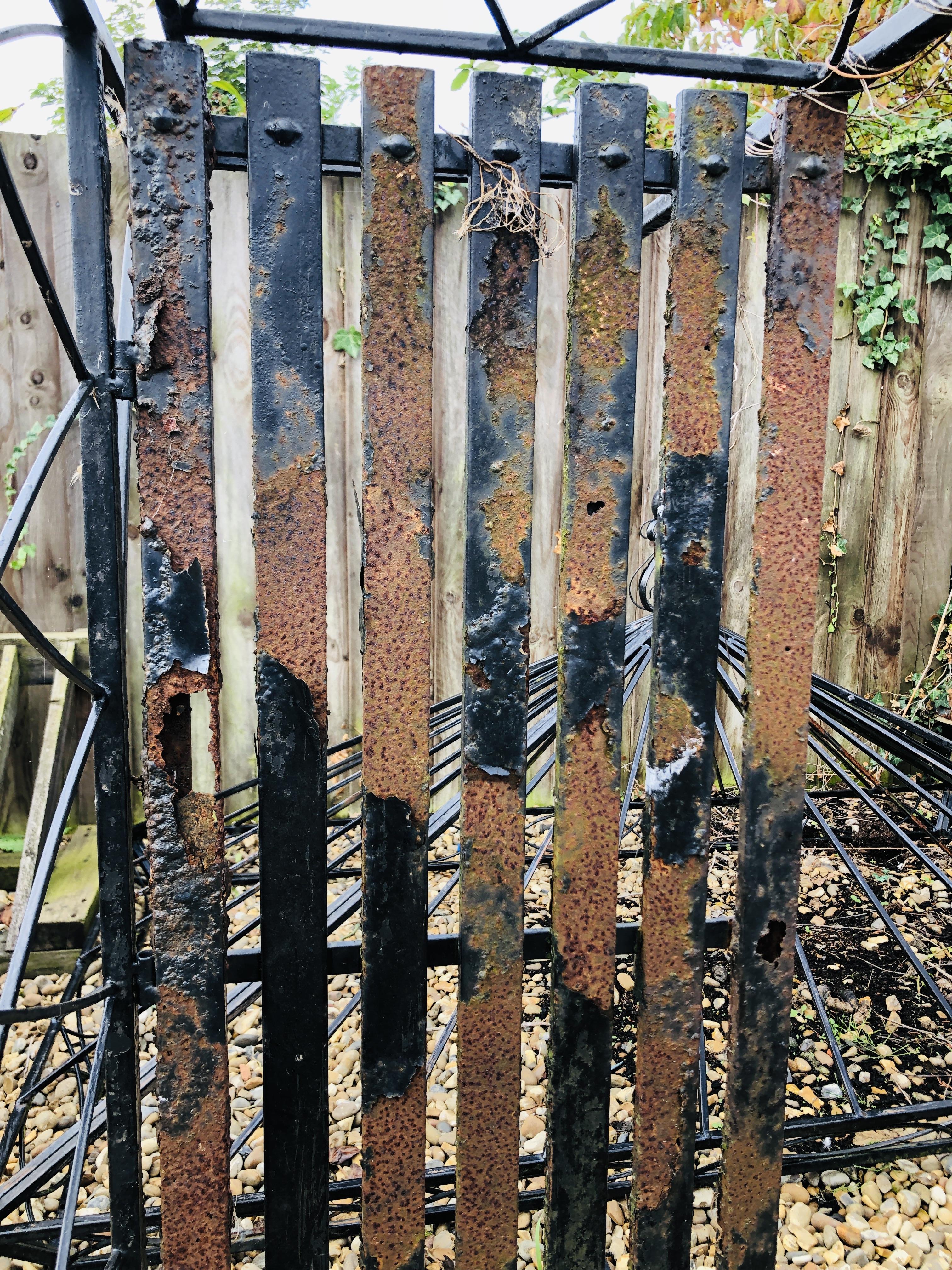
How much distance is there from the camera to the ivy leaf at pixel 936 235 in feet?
10.9

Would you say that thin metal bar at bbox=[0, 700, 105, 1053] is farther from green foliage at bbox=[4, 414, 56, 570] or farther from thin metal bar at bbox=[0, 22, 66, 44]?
green foliage at bbox=[4, 414, 56, 570]

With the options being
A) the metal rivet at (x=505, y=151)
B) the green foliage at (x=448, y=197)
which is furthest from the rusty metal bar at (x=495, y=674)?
the green foliage at (x=448, y=197)

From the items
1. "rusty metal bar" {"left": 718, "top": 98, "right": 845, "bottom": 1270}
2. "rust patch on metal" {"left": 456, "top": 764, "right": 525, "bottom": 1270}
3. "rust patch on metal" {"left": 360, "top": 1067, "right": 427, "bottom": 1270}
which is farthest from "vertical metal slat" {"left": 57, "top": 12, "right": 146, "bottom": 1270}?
"rusty metal bar" {"left": 718, "top": 98, "right": 845, "bottom": 1270}

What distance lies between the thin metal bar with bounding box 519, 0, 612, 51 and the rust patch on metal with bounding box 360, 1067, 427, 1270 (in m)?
1.56

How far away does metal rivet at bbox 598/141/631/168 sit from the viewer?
116cm

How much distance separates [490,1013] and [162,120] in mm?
1365

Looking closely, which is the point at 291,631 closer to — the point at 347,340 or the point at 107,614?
the point at 107,614

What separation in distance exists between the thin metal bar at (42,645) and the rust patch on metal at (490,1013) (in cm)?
57

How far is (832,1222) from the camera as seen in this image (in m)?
1.82

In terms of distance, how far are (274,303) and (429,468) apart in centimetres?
31

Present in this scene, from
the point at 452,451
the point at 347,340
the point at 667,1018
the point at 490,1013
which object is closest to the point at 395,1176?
the point at 490,1013

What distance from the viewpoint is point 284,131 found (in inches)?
42.9

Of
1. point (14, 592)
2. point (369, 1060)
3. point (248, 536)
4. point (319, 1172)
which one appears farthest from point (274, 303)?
point (14, 592)

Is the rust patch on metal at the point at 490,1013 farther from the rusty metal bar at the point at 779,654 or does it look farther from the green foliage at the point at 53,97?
the green foliage at the point at 53,97
